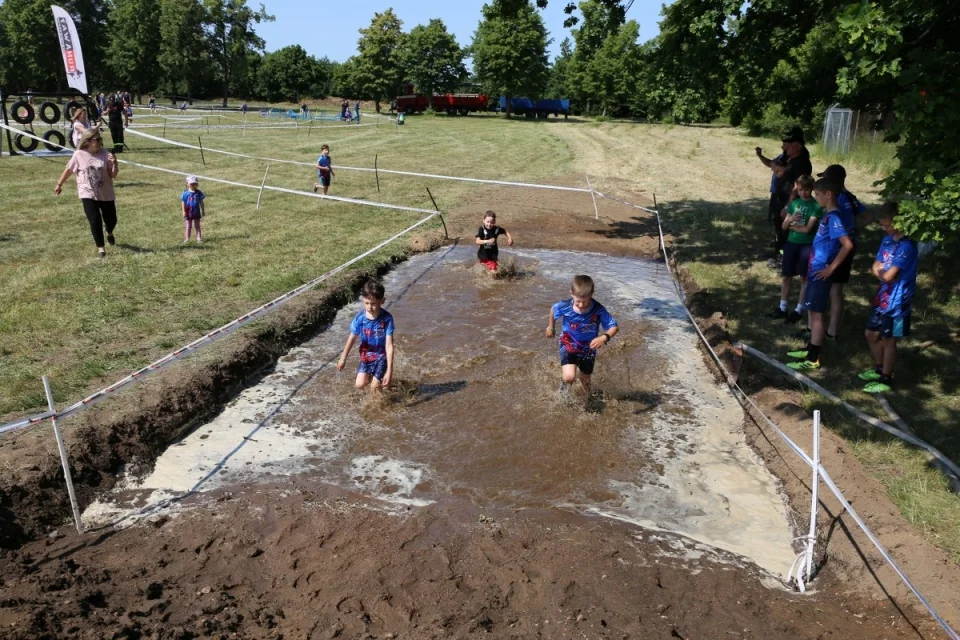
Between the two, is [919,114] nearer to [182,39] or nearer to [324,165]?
[324,165]

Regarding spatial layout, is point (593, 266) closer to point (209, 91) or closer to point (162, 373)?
point (162, 373)

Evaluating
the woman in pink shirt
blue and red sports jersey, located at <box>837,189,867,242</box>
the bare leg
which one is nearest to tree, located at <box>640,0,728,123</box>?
blue and red sports jersey, located at <box>837,189,867,242</box>

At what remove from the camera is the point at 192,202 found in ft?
42.5

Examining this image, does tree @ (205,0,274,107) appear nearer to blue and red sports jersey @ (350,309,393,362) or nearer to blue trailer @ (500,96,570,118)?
blue trailer @ (500,96,570,118)

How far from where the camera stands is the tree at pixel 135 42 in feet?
261

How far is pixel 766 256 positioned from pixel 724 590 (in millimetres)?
10635

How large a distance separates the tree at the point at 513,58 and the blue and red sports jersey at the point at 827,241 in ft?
233

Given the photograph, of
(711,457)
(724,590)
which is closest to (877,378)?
(711,457)

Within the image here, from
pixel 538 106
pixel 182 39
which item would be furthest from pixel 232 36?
pixel 538 106

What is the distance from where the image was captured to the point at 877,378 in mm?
7883

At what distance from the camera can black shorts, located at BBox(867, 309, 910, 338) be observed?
7.29m

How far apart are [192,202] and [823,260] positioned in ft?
34.6

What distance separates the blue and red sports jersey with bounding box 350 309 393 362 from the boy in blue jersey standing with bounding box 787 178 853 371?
15.9 ft

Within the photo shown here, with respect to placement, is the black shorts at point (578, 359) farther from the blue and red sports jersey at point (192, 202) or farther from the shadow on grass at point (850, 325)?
the blue and red sports jersey at point (192, 202)
